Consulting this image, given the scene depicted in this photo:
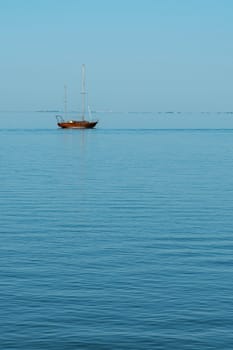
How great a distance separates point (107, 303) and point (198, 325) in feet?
10.2

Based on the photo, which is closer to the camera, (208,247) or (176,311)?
(176,311)

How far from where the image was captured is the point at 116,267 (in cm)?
2647

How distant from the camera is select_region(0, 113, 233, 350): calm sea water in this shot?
1966cm

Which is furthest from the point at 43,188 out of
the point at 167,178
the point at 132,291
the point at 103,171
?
the point at 132,291

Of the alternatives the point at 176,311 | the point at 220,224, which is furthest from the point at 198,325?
the point at 220,224

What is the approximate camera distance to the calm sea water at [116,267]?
19.7 meters

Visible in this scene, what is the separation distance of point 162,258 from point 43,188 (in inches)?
1015

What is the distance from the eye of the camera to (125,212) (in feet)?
132

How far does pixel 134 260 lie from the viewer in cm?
2755

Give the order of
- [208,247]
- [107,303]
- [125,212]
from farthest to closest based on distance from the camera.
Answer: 1. [125,212]
2. [208,247]
3. [107,303]

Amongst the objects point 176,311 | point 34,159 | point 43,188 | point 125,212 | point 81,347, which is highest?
point 34,159

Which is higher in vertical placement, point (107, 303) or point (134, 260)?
point (134, 260)

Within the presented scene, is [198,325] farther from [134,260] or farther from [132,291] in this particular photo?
[134,260]

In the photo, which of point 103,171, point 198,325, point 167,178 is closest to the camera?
point 198,325
